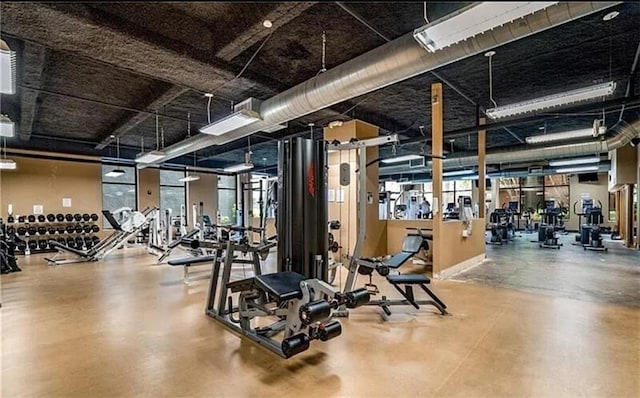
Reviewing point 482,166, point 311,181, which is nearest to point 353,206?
point 482,166

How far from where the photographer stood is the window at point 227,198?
14750 millimetres

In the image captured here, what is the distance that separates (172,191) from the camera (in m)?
13.1

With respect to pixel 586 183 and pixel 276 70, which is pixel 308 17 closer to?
pixel 276 70

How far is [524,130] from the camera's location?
9.31m

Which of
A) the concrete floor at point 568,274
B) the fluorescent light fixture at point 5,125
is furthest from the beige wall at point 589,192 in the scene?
the fluorescent light fixture at point 5,125

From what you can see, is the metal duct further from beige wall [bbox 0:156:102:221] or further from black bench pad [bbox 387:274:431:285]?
beige wall [bbox 0:156:102:221]

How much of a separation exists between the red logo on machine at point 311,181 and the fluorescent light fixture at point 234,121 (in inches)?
73.8

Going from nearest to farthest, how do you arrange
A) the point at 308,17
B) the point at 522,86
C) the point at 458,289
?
1. the point at 308,17
2. the point at 458,289
3. the point at 522,86

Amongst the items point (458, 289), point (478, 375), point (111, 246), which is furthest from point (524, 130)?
point (111, 246)

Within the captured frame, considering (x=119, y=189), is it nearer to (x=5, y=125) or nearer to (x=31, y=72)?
(x=5, y=125)

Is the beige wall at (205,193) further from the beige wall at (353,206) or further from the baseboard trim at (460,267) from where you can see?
the baseboard trim at (460,267)

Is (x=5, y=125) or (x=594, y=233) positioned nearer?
(x=5, y=125)

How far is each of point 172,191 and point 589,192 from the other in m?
18.6

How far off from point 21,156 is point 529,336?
1231 cm
